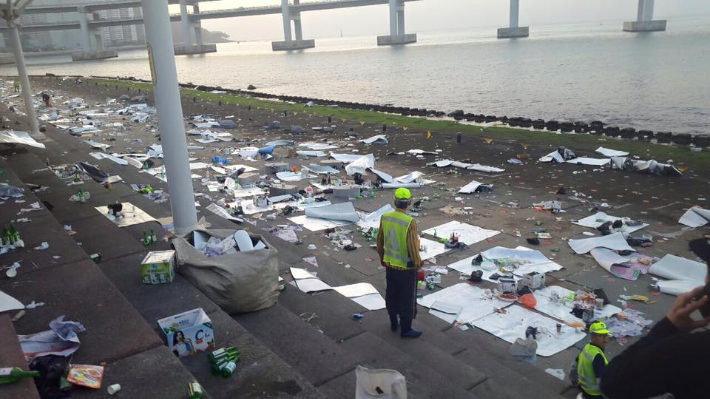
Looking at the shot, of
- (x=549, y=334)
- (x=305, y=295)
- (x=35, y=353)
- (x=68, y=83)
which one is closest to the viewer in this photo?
(x=35, y=353)

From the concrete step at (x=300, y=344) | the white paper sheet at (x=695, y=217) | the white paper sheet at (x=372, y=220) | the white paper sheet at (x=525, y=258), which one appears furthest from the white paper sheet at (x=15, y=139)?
the white paper sheet at (x=695, y=217)

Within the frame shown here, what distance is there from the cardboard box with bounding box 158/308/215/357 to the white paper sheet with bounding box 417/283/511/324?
3.03m

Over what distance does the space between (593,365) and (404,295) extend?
1898 millimetres

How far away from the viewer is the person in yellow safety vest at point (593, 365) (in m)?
4.27

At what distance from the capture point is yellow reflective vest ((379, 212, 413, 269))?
17.6 ft

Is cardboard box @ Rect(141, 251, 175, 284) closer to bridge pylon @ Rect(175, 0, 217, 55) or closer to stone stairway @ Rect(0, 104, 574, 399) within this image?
stone stairway @ Rect(0, 104, 574, 399)

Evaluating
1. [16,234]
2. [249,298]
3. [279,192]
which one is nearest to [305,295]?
[249,298]

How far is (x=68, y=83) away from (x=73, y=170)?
39714 mm

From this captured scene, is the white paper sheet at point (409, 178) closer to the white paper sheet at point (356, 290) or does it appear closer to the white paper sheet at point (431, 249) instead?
the white paper sheet at point (431, 249)

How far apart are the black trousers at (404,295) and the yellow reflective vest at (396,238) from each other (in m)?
0.11

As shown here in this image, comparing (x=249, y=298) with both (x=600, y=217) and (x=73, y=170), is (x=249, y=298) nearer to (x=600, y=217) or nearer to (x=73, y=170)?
(x=600, y=217)

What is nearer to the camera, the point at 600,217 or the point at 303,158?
the point at 600,217

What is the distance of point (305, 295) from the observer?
609 centimetres

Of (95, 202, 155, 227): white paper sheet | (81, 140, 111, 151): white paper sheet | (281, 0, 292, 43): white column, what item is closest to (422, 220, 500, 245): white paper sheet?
(95, 202, 155, 227): white paper sheet
